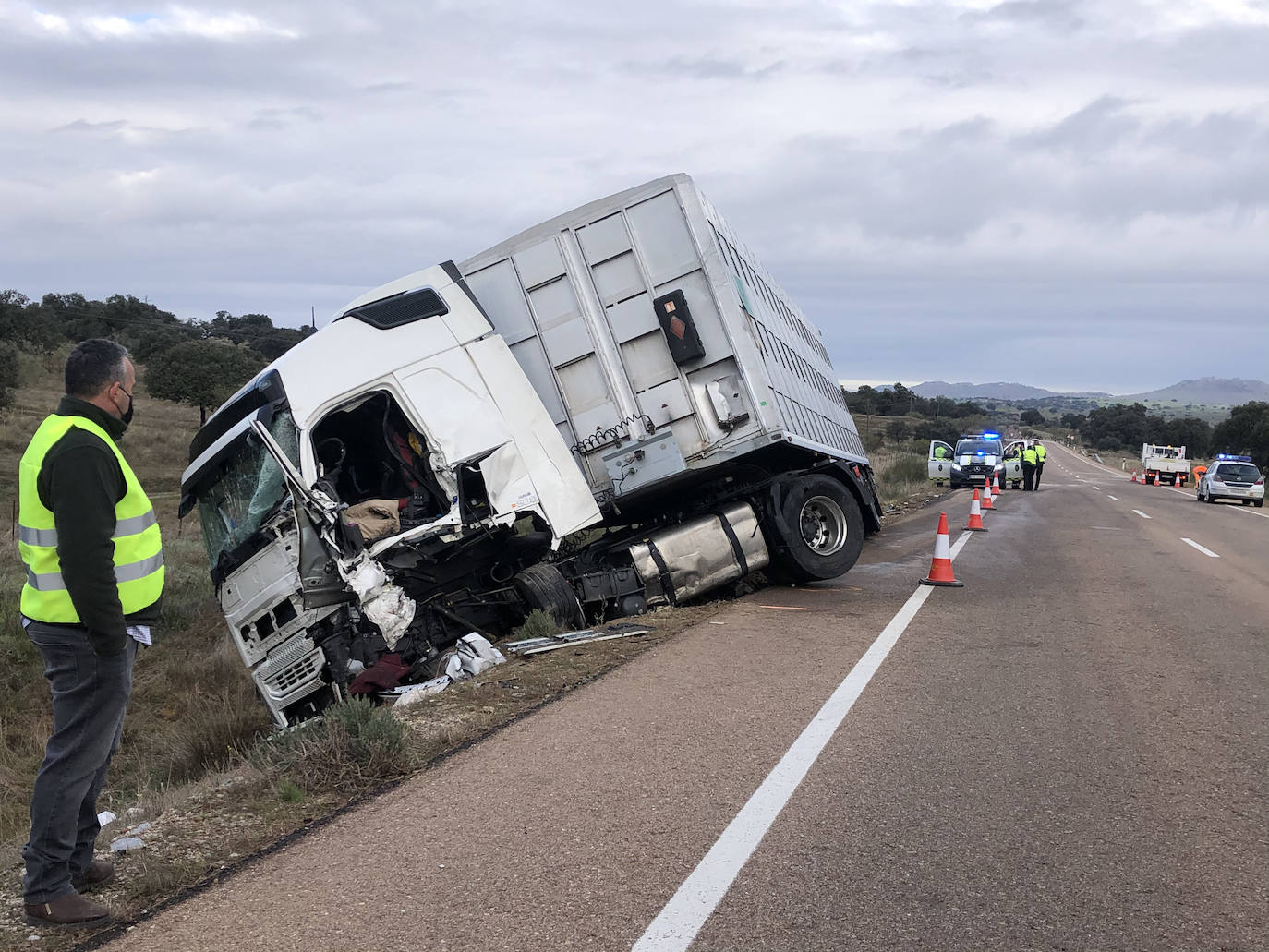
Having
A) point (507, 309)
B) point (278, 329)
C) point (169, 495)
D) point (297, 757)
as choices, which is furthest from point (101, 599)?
point (278, 329)

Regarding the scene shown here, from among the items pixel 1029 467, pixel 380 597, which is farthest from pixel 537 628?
pixel 1029 467

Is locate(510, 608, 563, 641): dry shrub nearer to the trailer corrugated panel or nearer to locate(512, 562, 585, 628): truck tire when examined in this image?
locate(512, 562, 585, 628): truck tire

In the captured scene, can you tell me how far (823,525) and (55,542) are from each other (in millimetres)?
9089

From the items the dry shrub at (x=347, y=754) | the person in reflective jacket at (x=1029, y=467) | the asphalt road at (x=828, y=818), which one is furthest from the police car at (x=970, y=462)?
the dry shrub at (x=347, y=754)

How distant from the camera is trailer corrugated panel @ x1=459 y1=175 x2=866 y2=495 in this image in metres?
10.4

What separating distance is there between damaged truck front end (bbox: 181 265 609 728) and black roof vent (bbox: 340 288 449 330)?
15 millimetres

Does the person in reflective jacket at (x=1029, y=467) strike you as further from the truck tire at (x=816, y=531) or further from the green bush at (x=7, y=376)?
the green bush at (x=7, y=376)

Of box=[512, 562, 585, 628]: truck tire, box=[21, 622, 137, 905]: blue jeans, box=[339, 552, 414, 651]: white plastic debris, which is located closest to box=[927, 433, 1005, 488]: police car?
box=[512, 562, 585, 628]: truck tire

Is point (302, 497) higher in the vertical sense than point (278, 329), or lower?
lower

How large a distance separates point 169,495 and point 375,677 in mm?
26474

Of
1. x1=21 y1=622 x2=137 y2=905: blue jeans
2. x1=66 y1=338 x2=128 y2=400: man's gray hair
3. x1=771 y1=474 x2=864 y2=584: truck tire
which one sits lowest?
x1=771 y1=474 x2=864 y2=584: truck tire

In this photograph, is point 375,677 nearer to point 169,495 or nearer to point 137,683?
point 137,683

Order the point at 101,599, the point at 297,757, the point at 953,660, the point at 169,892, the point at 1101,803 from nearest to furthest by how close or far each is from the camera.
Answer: the point at 101,599 → the point at 169,892 → the point at 1101,803 → the point at 297,757 → the point at 953,660

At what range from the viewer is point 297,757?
18.5 ft
